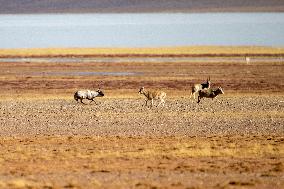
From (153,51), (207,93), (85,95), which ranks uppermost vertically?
(153,51)

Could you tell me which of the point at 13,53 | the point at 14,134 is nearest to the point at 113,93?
the point at 14,134

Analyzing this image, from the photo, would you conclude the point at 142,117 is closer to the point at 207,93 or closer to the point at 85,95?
the point at 85,95

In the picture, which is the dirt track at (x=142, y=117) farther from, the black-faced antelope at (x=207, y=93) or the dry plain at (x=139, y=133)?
the black-faced antelope at (x=207, y=93)

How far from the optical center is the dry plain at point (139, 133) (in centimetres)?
1521

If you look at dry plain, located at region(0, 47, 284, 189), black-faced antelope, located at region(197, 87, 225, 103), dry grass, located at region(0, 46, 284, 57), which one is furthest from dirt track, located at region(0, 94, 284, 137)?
dry grass, located at region(0, 46, 284, 57)

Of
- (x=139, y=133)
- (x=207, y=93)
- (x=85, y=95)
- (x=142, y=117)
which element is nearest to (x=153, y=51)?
(x=207, y=93)

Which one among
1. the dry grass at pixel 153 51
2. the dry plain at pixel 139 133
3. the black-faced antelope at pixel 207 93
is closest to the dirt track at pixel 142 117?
the dry plain at pixel 139 133

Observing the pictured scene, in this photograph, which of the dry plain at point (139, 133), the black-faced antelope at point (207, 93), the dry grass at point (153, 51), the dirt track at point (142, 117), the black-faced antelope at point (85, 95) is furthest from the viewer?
the dry grass at point (153, 51)

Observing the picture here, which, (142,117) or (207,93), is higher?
(207,93)

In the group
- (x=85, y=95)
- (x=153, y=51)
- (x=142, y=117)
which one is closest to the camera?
(x=142, y=117)

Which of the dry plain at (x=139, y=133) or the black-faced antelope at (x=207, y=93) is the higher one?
the black-faced antelope at (x=207, y=93)

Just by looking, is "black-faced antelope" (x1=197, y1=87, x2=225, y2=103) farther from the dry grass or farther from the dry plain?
the dry grass

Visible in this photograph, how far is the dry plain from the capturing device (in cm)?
1521

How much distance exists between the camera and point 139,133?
2317 cm
